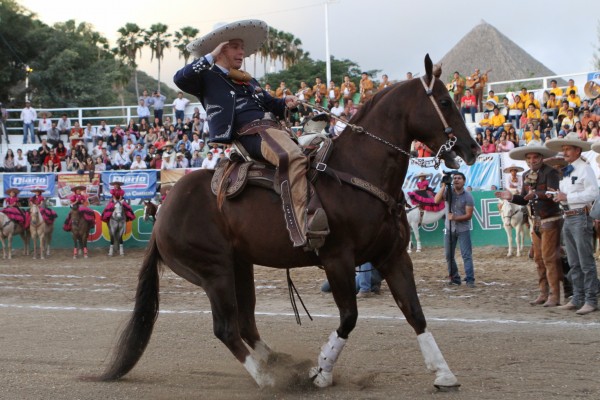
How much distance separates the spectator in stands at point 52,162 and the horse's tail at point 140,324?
22758mm

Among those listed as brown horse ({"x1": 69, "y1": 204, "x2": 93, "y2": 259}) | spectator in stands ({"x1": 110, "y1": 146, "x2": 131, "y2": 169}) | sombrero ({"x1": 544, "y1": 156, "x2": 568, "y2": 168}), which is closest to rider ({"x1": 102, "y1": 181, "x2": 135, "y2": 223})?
brown horse ({"x1": 69, "y1": 204, "x2": 93, "y2": 259})

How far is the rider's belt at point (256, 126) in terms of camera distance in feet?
21.6

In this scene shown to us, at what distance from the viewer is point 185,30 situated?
57094 mm

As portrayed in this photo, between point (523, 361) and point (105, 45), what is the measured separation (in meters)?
56.5

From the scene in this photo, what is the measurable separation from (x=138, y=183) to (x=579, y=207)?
58.6 feet

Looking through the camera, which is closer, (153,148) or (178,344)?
(178,344)

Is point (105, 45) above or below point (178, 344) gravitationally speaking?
above

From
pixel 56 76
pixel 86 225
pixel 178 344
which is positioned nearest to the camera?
pixel 178 344

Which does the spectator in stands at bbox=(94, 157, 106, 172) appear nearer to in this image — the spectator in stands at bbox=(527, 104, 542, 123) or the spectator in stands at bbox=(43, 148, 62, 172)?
the spectator in stands at bbox=(43, 148, 62, 172)

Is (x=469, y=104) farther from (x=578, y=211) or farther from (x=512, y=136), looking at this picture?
(x=578, y=211)

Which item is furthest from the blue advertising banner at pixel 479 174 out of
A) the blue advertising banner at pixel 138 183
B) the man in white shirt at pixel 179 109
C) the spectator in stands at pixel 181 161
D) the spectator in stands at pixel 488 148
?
the man in white shirt at pixel 179 109

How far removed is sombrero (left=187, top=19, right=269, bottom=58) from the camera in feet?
22.2

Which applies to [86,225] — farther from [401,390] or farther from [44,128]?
[401,390]

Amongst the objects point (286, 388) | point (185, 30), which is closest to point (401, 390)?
point (286, 388)
